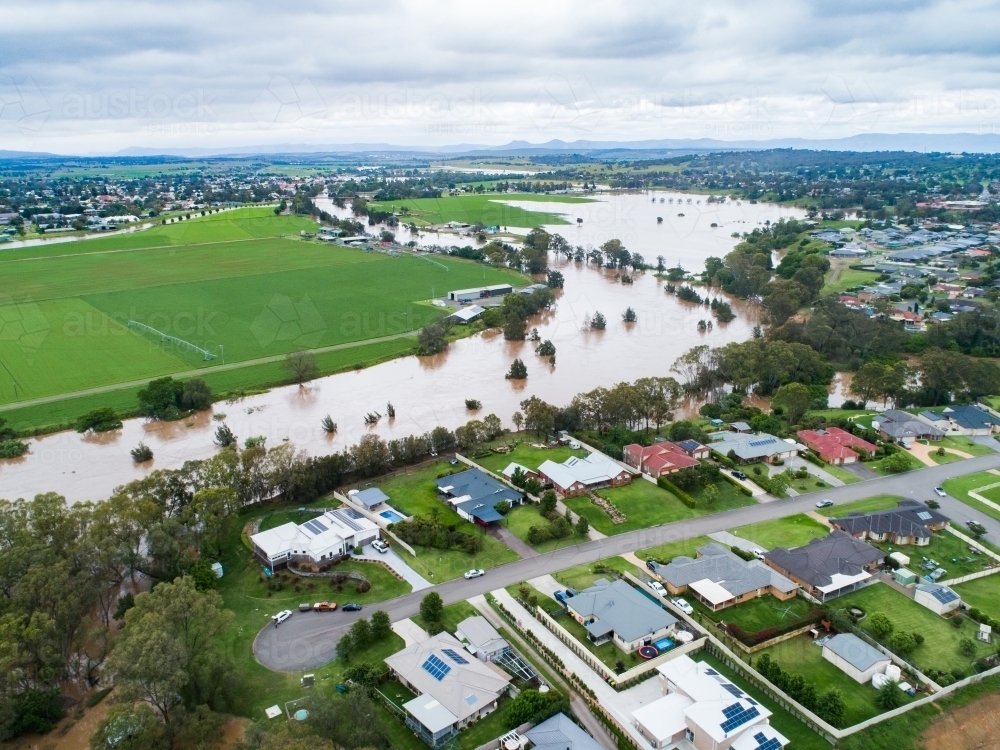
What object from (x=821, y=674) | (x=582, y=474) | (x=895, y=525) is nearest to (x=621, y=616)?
(x=821, y=674)

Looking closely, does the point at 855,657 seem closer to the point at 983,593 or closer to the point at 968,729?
the point at 968,729

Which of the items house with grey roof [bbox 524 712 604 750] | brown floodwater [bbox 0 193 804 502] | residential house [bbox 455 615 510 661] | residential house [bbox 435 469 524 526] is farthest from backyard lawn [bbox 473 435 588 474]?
house with grey roof [bbox 524 712 604 750]

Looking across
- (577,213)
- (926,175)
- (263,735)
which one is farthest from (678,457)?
(926,175)

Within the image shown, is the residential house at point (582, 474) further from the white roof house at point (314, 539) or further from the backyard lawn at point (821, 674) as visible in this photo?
the backyard lawn at point (821, 674)

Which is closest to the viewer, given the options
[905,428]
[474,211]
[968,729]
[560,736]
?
[560,736]

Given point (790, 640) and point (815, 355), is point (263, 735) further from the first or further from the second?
point (815, 355)

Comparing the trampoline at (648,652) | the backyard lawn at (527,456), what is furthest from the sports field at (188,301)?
the trampoline at (648,652)

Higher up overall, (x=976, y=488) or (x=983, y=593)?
(x=976, y=488)
